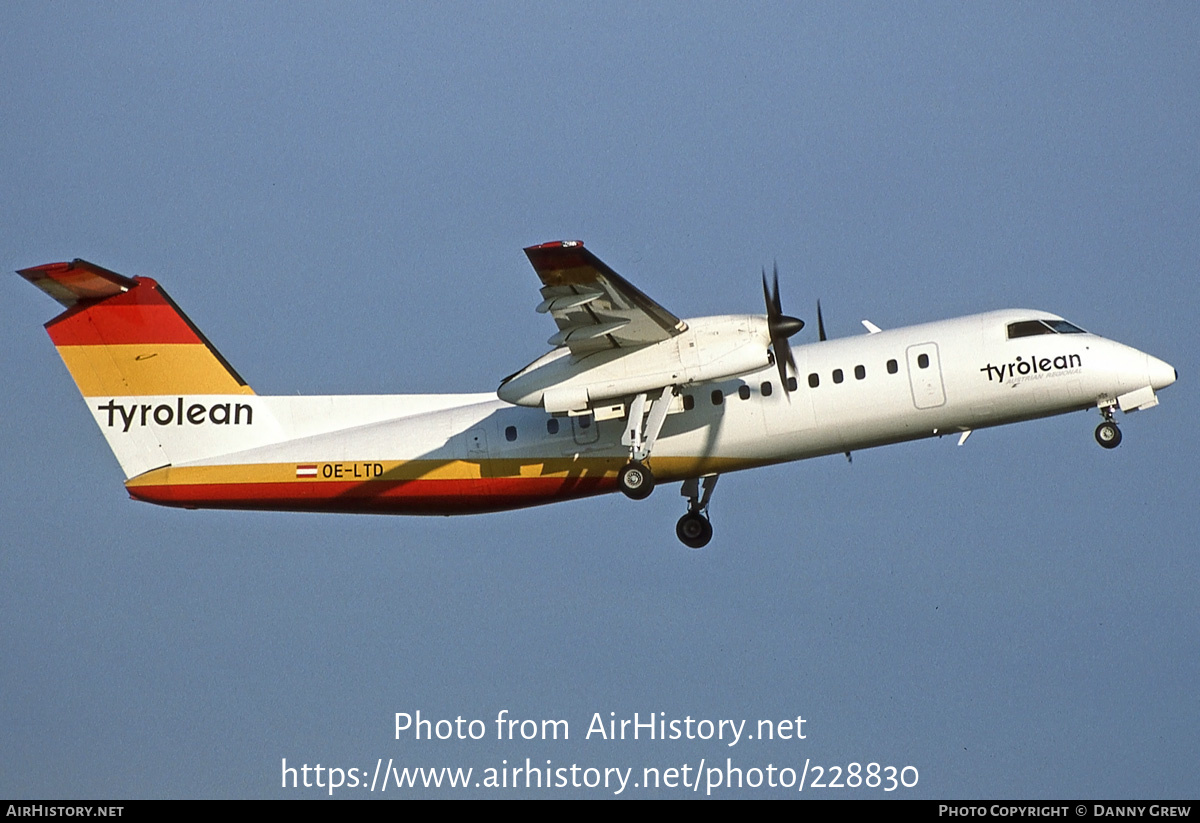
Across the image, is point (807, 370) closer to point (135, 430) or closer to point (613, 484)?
point (613, 484)

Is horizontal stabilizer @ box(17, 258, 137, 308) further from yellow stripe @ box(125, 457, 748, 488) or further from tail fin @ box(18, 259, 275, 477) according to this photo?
yellow stripe @ box(125, 457, 748, 488)

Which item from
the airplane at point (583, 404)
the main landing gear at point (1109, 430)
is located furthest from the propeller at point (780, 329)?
the main landing gear at point (1109, 430)

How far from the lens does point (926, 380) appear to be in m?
21.8

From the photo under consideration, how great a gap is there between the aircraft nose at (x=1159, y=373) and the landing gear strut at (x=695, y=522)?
22.6 ft

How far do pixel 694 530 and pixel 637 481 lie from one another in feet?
8.22

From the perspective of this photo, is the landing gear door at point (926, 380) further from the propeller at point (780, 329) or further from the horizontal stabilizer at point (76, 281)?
the horizontal stabilizer at point (76, 281)

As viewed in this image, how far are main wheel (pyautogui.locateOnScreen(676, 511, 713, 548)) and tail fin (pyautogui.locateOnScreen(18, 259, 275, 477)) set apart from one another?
6796mm

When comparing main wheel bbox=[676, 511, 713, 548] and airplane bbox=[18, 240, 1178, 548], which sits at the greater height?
airplane bbox=[18, 240, 1178, 548]

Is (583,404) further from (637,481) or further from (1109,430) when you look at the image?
(1109,430)

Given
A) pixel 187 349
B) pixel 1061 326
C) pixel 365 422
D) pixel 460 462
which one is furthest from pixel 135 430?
pixel 1061 326

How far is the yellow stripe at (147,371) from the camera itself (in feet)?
77.2

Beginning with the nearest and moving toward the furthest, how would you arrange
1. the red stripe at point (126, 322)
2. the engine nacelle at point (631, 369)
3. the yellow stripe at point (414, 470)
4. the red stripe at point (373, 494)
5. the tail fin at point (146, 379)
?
the engine nacelle at point (631, 369), the yellow stripe at point (414, 470), the red stripe at point (373, 494), the tail fin at point (146, 379), the red stripe at point (126, 322)

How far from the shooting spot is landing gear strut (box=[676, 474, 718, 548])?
950 inches

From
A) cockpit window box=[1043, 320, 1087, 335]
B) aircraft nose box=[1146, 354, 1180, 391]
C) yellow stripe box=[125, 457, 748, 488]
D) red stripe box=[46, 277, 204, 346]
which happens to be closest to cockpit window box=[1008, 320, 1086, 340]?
cockpit window box=[1043, 320, 1087, 335]
